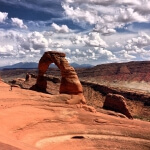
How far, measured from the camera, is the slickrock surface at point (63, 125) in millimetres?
23859

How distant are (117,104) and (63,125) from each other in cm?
1334

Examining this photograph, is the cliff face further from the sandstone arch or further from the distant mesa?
the sandstone arch

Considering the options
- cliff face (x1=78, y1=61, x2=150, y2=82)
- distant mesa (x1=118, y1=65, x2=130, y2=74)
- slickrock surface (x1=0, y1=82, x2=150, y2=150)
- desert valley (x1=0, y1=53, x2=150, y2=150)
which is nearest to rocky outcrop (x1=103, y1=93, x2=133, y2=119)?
desert valley (x1=0, y1=53, x2=150, y2=150)

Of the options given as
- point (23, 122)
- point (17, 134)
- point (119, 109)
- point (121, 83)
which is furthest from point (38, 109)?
point (121, 83)

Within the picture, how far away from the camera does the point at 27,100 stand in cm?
2711

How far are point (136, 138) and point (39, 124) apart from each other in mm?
10345

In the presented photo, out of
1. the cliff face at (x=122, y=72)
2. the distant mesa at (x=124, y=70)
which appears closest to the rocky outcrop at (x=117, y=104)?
the cliff face at (x=122, y=72)

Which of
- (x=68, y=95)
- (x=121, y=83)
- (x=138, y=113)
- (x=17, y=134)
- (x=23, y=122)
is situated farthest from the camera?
(x=121, y=83)

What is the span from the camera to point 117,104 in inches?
1508

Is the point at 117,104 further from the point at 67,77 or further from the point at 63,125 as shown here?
the point at 63,125

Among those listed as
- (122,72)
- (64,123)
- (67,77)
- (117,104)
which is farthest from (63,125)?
(122,72)

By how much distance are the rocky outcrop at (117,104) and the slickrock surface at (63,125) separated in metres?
7.77

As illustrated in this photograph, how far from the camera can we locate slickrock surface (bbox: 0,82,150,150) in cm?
2386

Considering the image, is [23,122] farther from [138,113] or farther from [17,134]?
[138,113]
